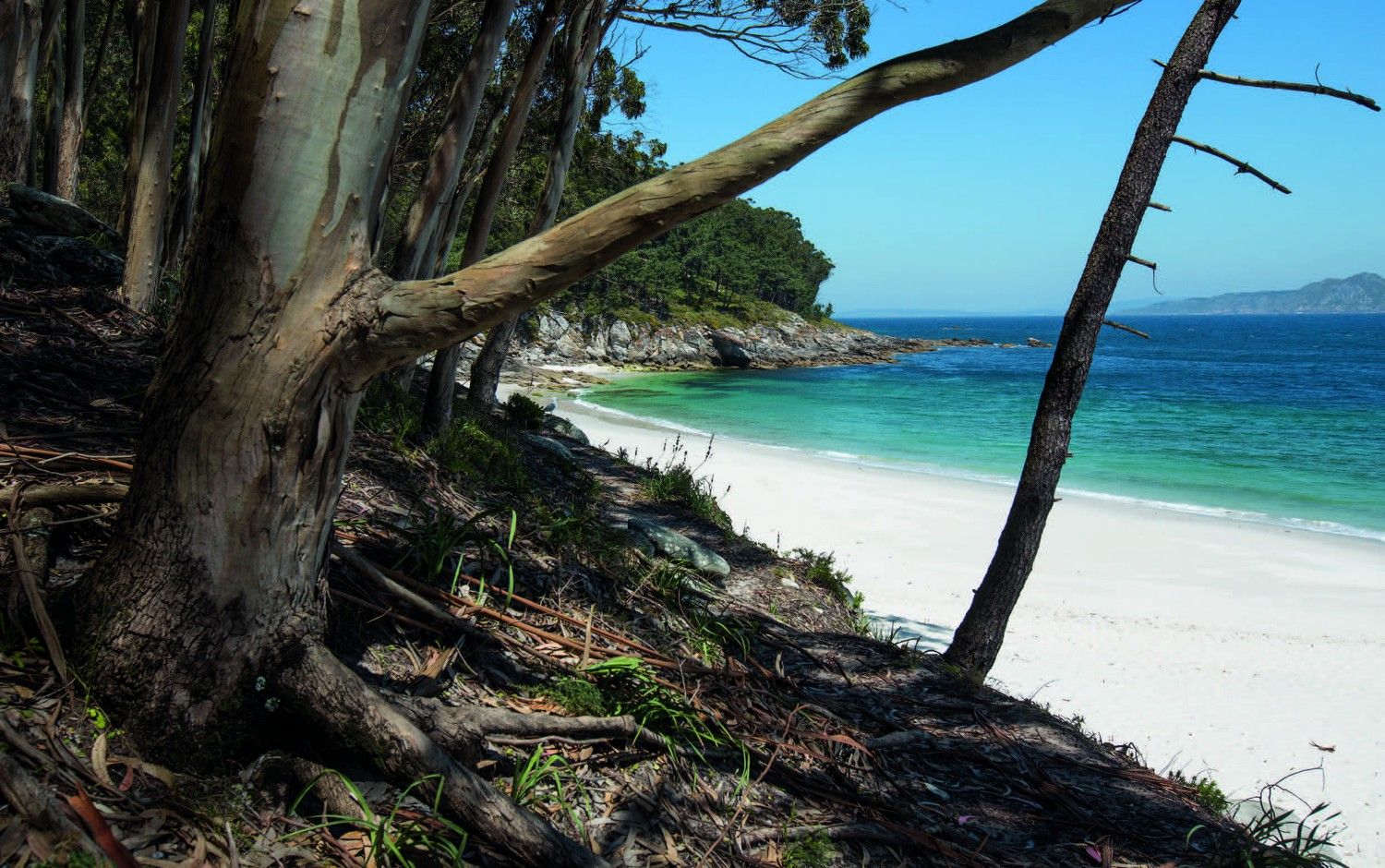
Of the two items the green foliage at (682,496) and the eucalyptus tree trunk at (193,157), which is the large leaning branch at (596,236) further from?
the eucalyptus tree trunk at (193,157)

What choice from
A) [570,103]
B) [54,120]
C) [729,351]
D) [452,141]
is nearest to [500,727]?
[452,141]

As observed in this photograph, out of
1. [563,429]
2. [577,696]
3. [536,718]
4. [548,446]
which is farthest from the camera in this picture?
[563,429]

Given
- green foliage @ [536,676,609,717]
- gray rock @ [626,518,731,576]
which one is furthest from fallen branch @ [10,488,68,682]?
gray rock @ [626,518,731,576]

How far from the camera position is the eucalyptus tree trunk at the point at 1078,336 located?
19.4 ft

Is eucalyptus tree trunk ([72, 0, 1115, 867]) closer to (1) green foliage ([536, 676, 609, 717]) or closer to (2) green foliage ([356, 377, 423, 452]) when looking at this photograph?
(1) green foliage ([536, 676, 609, 717])

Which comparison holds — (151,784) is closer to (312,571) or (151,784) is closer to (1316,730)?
(312,571)

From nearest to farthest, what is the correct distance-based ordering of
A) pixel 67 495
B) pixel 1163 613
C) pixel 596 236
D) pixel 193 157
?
pixel 596 236
pixel 67 495
pixel 193 157
pixel 1163 613

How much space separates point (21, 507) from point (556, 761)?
69.0 inches

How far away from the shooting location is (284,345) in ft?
6.93

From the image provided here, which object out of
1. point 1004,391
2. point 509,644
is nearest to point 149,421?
point 509,644

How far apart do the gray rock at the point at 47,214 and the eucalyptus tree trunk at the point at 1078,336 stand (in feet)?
22.9

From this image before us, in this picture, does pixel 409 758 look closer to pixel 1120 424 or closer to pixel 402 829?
pixel 402 829

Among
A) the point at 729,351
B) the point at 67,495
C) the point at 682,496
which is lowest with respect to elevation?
the point at 682,496

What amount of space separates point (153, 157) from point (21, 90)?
116 inches
